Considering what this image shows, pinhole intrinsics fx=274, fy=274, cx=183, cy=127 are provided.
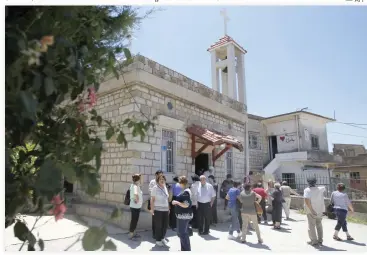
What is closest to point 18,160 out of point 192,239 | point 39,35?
point 39,35

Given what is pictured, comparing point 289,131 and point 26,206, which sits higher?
point 289,131

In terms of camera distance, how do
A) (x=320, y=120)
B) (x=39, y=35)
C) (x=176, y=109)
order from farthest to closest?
(x=320, y=120) → (x=176, y=109) → (x=39, y=35)

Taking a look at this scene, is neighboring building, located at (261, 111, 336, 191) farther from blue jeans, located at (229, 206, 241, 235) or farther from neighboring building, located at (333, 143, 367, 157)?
blue jeans, located at (229, 206, 241, 235)

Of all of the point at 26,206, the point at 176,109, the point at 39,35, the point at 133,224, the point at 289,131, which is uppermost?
the point at 289,131

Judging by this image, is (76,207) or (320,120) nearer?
(76,207)

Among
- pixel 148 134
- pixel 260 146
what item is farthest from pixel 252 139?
pixel 148 134

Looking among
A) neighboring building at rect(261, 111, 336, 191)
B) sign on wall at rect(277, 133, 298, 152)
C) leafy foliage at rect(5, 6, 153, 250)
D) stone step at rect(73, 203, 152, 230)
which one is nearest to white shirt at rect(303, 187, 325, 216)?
stone step at rect(73, 203, 152, 230)

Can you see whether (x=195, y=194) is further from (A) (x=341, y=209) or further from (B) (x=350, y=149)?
(B) (x=350, y=149)

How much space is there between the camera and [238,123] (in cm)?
1247

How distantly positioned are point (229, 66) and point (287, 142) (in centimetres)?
1091

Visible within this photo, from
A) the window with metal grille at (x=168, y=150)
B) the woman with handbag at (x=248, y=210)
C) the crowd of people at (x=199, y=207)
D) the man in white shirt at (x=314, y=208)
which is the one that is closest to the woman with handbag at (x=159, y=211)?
the crowd of people at (x=199, y=207)

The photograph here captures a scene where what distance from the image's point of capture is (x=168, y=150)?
8539mm
